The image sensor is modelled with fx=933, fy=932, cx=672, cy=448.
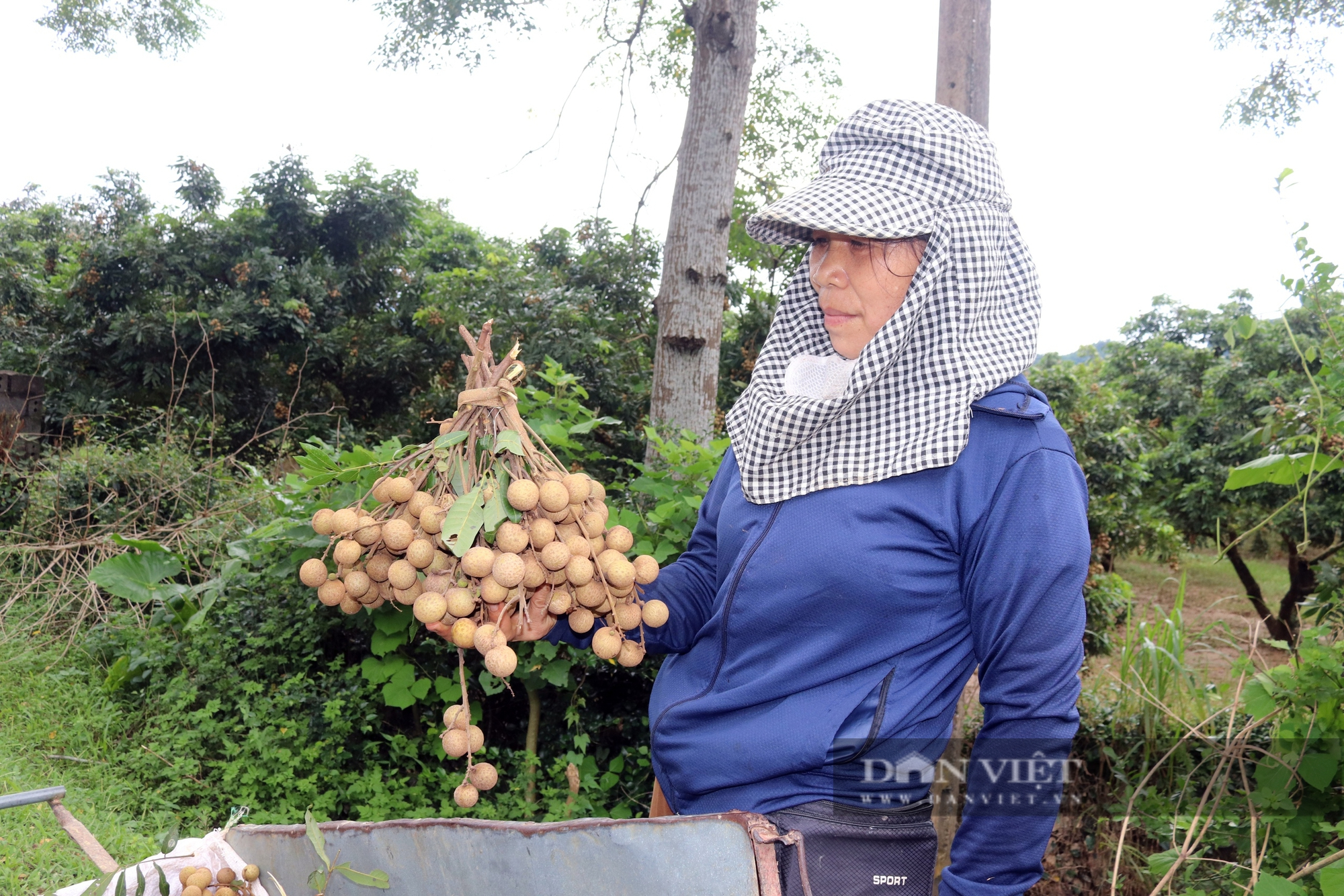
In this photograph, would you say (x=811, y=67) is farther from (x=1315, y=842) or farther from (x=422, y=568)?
(x=422, y=568)

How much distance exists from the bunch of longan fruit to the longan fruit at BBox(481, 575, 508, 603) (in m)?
0.53

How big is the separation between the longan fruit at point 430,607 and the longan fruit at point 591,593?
7.5 inches

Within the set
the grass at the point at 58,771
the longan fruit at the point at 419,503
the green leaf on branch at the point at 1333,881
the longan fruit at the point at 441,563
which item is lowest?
the grass at the point at 58,771

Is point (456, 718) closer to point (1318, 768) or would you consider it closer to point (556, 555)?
point (556, 555)

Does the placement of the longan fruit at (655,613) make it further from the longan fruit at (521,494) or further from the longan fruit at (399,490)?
the longan fruit at (399,490)

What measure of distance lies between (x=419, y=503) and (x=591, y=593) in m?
0.28

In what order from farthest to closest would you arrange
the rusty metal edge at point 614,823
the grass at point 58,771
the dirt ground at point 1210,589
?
the dirt ground at point 1210,589, the grass at point 58,771, the rusty metal edge at point 614,823

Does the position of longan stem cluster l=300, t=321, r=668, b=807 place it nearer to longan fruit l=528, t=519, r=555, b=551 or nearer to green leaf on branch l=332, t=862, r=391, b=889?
longan fruit l=528, t=519, r=555, b=551

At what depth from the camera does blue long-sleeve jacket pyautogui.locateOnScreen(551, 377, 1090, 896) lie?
1.18m

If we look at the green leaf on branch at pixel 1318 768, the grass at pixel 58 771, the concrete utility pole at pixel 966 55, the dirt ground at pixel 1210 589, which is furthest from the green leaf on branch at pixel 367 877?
the dirt ground at pixel 1210 589

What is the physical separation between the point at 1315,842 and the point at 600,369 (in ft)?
16.7

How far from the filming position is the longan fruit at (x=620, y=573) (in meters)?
1.33

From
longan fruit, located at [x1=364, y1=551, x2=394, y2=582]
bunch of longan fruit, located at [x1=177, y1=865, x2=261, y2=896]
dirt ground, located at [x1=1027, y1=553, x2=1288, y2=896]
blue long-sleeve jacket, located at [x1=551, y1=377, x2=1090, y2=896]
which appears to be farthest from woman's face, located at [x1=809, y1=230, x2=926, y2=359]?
dirt ground, located at [x1=1027, y1=553, x2=1288, y2=896]

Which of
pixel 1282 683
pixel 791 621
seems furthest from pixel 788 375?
pixel 1282 683
